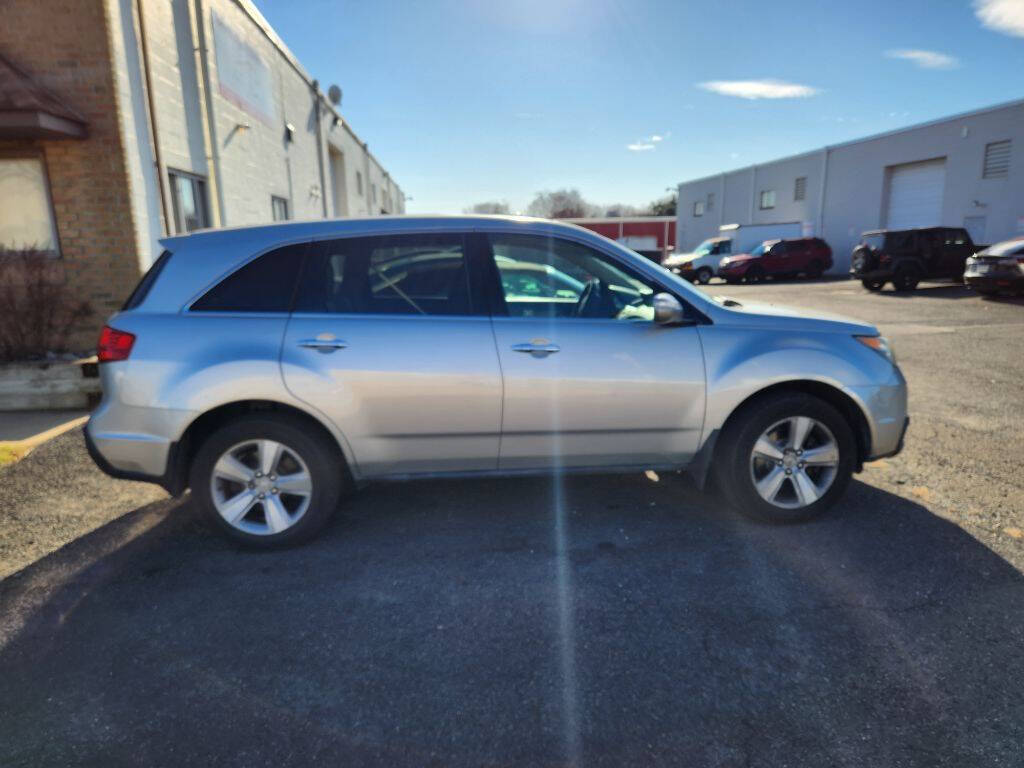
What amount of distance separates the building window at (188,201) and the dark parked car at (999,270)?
57.2ft

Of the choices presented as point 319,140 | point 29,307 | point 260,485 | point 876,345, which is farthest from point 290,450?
point 319,140

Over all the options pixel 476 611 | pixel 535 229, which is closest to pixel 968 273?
pixel 535 229

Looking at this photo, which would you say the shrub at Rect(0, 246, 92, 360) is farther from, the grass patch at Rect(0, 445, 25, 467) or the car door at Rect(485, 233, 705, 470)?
the car door at Rect(485, 233, 705, 470)

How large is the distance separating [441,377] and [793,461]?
2.10 m

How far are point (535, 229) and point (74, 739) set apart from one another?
10.0 ft

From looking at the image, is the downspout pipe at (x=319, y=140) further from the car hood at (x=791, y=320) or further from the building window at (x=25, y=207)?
the car hood at (x=791, y=320)

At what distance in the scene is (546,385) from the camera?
352 centimetres

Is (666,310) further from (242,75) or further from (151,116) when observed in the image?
(242,75)

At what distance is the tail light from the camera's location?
3371 millimetres

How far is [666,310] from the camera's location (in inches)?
137

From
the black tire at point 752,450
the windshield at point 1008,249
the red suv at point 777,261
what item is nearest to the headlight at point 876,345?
Answer: the black tire at point 752,450

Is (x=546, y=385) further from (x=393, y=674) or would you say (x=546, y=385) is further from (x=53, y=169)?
(x=53, y=169)

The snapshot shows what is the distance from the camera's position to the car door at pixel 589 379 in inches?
139

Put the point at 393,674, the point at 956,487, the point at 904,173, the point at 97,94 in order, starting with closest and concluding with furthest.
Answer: the point at 393,674 → the point at 956,487 → the point at 97,94 → the point at 904,173
